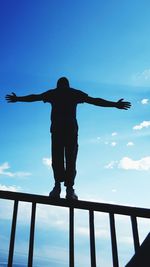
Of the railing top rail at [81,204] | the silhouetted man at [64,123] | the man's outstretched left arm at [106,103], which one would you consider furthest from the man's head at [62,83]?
the railing top rail at [81,204]

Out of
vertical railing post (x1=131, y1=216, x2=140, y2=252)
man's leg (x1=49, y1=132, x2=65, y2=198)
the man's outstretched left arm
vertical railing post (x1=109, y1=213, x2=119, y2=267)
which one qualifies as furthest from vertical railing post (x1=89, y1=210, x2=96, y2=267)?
the man's outstretched left arm

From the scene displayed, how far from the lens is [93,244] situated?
3535mm

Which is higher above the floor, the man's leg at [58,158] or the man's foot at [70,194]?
the man's leg at [58,158]

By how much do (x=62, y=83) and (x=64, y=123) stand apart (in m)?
1.05

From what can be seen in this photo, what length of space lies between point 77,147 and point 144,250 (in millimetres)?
3031

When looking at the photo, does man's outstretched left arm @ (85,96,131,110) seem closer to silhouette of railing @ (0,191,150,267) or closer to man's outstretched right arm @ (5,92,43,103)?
man's outstretched right arm @ (5,92,43,103)

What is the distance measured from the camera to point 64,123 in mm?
5129

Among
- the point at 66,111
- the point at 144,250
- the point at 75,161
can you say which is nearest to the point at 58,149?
the point at 75,161

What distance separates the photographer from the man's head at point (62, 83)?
5.55 meters

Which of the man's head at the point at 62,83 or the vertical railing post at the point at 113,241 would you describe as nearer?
the vertical railing post at the point at 113,241

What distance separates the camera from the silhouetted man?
4.86m

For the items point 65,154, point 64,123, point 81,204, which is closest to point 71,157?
point 65,154

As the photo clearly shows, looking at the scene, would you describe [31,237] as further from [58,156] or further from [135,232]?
[58,156]

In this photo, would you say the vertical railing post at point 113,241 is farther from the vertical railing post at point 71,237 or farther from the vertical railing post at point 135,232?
the vertical railing post at point 71,237
